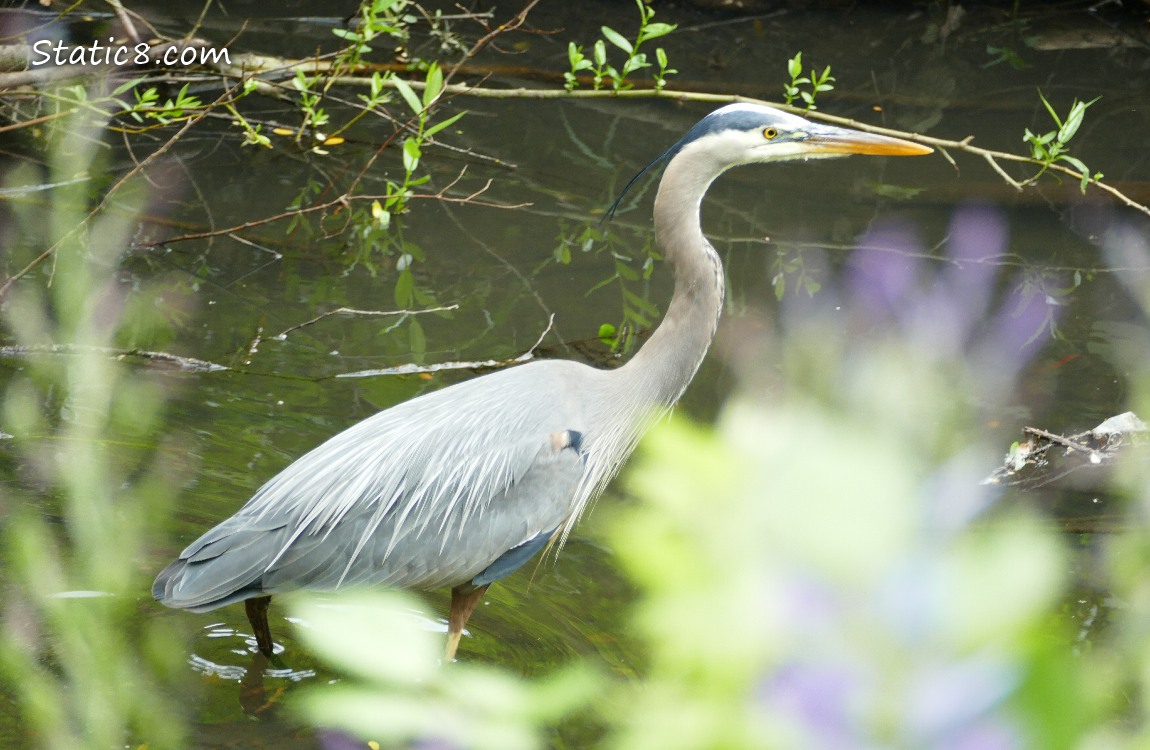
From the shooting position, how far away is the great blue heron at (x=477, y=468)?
2939 millimetres

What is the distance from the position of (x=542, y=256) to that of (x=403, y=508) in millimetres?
2824

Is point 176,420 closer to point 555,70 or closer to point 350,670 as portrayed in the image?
point 350,670

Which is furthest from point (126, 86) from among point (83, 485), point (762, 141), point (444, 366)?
point (83, 485)

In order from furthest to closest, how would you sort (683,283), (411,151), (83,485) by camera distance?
1. (411,151)
2. (683,283)
3. (83,485)

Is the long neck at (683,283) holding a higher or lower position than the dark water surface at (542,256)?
higher

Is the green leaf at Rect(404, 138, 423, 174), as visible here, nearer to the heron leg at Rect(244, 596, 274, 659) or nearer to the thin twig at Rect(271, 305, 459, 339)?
the thin twig at Rect(271, 305, 459, 339)

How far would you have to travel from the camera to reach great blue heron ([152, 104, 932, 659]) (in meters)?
2.94

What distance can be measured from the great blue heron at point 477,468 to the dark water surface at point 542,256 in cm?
33

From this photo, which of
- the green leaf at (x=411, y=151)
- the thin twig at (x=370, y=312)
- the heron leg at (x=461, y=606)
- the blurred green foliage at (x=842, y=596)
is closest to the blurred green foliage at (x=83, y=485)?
the blurred green foliage at (x=842, y=596)

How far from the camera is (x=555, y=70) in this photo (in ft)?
26.2

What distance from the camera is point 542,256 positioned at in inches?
224

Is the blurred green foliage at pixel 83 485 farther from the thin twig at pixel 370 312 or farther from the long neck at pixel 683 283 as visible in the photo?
the long neck at pixel 683 283

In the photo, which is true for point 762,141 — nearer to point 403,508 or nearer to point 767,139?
point 767,139

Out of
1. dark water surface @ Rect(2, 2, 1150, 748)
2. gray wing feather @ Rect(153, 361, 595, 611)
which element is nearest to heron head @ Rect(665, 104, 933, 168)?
gray wing feather @ Rect(153, 361, 595, 611)
